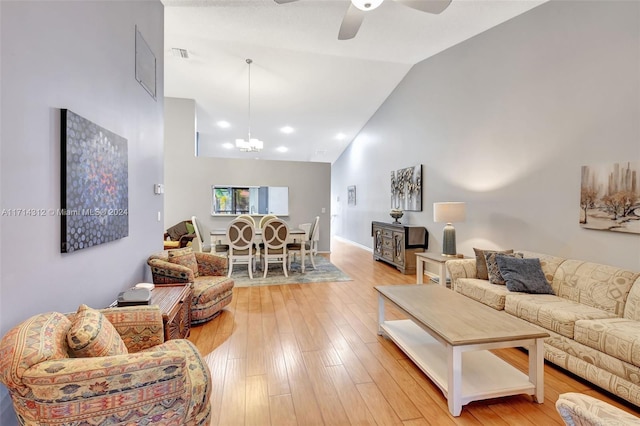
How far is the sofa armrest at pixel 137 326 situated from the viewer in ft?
6.17

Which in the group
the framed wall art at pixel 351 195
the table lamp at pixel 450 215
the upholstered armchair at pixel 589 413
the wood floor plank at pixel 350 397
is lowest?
the wood floor plank at pixel 350 397

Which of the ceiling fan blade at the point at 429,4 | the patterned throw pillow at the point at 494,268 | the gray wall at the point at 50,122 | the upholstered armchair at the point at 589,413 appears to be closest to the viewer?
the upholstered armchair at the point at 589,413

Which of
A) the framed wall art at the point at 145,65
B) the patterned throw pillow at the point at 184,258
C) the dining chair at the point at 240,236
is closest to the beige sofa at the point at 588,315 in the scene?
the patterned throw pillow at the point at 184,258

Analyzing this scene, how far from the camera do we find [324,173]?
815 cm

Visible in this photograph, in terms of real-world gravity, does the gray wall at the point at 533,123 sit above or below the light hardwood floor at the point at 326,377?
above

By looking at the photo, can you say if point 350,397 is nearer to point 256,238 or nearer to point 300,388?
point 300,388

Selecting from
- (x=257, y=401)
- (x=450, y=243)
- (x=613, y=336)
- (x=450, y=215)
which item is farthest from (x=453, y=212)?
(x=257, y=401)

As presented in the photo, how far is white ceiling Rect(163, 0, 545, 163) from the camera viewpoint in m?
3.97

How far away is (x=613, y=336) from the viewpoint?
2.02 metres

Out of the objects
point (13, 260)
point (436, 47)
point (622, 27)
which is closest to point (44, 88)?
point (13, 260)

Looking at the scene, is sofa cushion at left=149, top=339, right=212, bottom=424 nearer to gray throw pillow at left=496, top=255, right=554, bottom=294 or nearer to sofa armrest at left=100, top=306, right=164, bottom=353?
sofa armrest at left=100, top=306, right=164, bottom=353

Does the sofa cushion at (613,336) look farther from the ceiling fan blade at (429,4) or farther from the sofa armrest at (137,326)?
the sofa armrest at (137,326)

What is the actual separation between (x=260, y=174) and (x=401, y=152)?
355 cm

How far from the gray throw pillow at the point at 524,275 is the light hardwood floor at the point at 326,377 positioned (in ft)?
2.10
